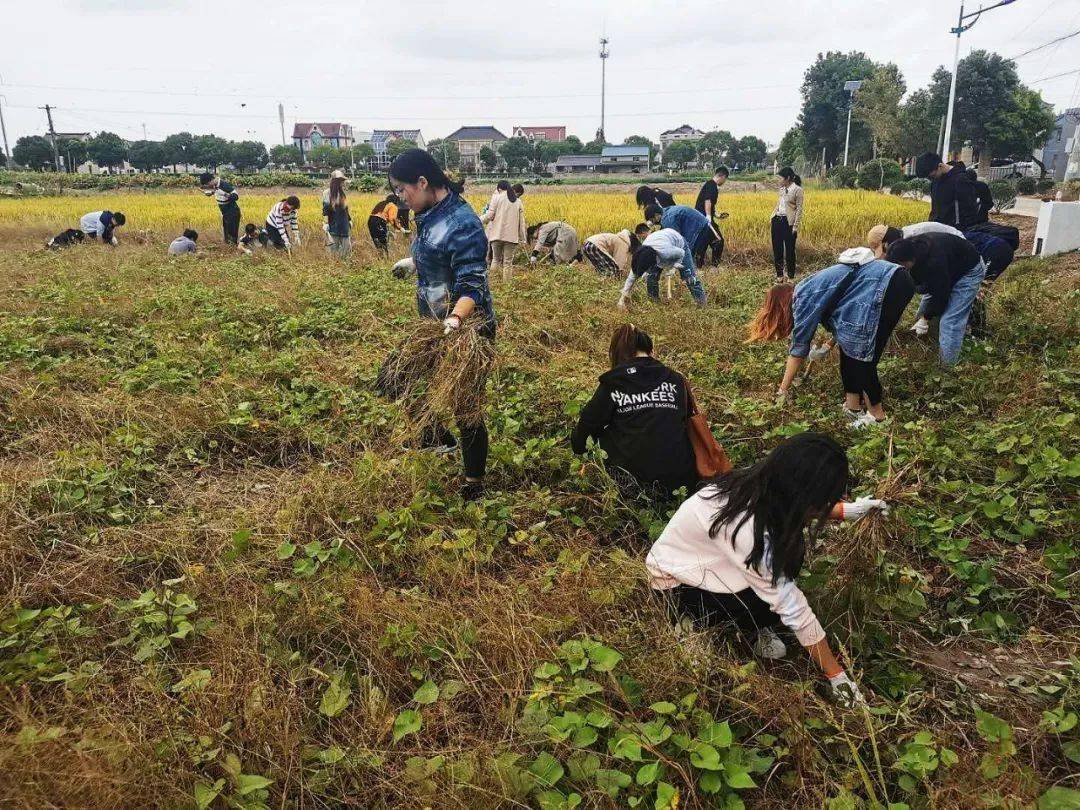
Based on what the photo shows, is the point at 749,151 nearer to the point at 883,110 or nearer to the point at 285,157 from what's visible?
the point at 883,110

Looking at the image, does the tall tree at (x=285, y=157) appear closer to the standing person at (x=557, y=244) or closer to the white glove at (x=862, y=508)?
the standing person at (x=557, y=244)

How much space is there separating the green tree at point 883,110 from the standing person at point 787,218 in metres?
31.4

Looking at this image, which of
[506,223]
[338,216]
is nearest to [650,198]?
[506,223]

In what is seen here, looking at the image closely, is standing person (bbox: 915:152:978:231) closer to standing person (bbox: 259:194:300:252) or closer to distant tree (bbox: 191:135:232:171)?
standing person (bbox: 259:194:300:252)

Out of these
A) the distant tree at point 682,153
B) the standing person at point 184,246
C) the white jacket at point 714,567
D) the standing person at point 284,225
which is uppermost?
the distant tree at point 682,153

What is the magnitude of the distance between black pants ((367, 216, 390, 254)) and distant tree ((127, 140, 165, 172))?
195ft

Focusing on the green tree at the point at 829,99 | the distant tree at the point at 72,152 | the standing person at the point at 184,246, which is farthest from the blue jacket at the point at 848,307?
the distant tree at the point at 72,152

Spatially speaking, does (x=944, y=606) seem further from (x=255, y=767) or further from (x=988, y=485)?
(x=255, y=767)

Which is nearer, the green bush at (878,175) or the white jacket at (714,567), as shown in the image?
the white jacket at (714,567)

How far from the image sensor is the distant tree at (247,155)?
6362 cm

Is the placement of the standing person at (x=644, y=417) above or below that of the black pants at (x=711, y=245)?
below

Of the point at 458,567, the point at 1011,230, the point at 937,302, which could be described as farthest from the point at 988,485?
the point at 1011,230

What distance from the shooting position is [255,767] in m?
1.87

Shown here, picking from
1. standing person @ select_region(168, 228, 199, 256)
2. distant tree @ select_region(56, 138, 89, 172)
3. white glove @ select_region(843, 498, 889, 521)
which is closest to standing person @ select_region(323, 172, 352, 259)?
standing person @ select_region(168, 228, 199, 256)
